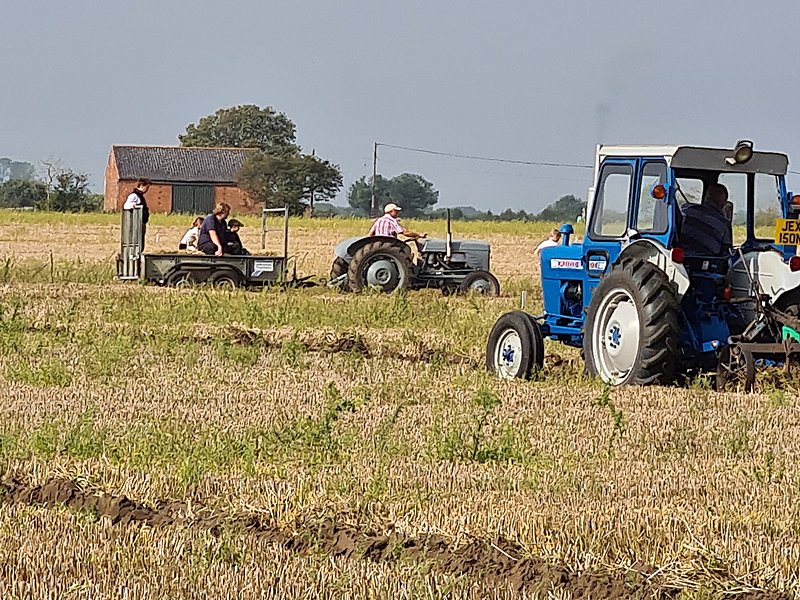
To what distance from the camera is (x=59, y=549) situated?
5.77m

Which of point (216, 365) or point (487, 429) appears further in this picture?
point (216, 365)

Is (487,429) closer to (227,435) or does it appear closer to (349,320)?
(227,435)

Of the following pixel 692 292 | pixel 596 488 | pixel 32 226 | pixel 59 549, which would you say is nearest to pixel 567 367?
pixel 692 292

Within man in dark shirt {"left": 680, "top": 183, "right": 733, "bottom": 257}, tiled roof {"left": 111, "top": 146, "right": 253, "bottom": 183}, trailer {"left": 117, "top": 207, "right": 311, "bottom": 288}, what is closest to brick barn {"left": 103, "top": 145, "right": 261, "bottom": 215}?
tiled roof {"left": 111, "top": 146, "right": 253, "bottom": 183}

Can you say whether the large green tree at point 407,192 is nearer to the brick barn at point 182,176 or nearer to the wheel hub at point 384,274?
the brick barn at point 182,176

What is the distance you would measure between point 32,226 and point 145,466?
4064 cm

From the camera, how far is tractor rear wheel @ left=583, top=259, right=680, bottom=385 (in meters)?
10.1

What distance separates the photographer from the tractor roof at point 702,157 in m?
10.6

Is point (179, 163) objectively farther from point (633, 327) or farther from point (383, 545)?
point (383, 545)

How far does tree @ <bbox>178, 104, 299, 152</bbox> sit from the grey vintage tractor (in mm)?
87758

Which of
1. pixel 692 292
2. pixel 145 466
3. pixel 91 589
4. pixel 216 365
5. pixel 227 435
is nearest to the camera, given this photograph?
pixel 91 589

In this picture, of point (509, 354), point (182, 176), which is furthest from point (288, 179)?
point (509, 354)

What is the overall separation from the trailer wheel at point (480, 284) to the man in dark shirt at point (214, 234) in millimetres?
3706

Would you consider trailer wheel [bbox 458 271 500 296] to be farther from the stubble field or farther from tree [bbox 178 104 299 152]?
tree [bbox 178 104 299 152]
